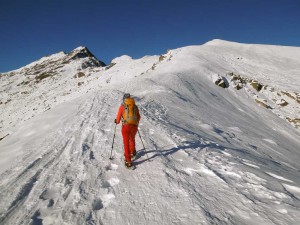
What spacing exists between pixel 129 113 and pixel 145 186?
2.50 meters

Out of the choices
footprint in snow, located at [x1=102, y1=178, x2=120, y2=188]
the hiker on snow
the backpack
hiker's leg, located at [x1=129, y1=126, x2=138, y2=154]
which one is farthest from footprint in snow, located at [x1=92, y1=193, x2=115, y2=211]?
the backpack

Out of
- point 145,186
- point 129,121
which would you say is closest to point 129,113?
point 129,121

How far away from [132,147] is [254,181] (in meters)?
3.67

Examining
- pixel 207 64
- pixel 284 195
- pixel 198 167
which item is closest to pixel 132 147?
pixel 198 167

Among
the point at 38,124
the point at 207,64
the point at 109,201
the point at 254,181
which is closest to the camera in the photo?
the point at 109,201

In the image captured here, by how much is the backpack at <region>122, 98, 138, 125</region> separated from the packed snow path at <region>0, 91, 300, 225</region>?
127 cm

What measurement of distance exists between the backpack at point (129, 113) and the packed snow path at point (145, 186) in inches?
50.1

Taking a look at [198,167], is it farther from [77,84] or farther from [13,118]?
[77,84]

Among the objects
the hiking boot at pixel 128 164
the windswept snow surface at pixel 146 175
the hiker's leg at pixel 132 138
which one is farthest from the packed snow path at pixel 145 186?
the hiker's leg at pixel 132 138

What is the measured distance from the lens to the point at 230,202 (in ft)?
18.8

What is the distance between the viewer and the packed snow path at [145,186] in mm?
5305

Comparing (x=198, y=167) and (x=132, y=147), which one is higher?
(x=132, y=147)

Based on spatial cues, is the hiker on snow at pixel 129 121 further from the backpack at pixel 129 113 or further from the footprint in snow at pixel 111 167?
the footprint in snow at pixel 111 167

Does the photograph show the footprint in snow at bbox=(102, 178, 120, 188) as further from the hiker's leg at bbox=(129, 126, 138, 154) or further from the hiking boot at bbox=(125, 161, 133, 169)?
the hiker's leg at bbox=(129, 126, 138, 154)
